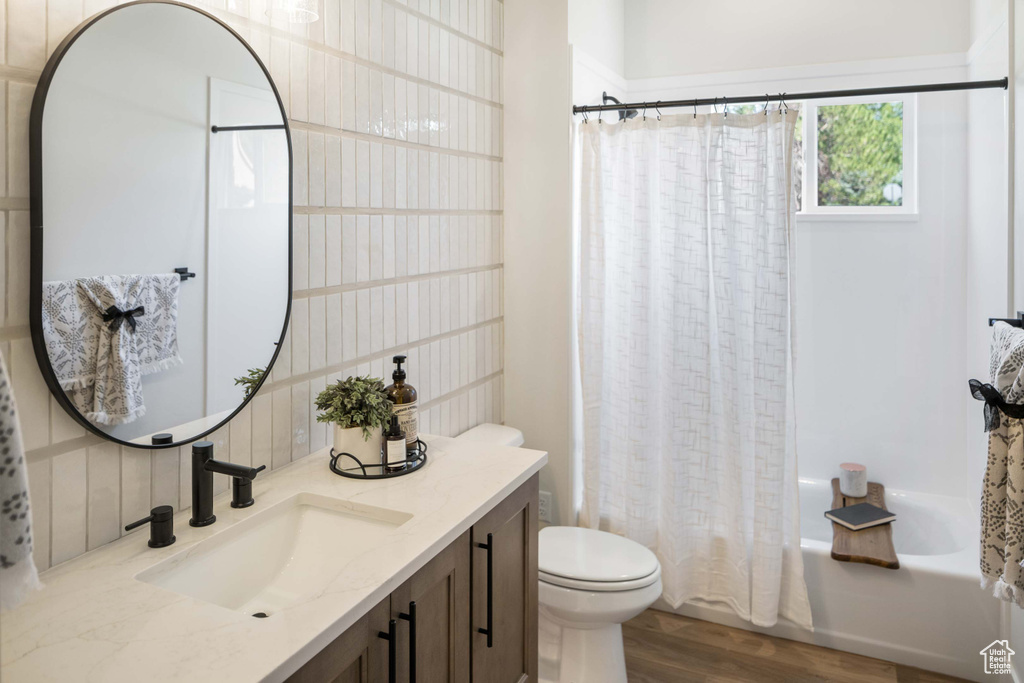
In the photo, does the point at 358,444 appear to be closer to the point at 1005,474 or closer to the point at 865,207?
the point at 1005,474

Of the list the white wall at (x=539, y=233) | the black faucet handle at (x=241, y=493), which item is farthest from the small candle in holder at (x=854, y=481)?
the black faucet handle at (x=241, y=493)

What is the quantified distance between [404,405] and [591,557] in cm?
85

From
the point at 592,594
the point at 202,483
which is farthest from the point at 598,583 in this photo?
the point at 202,483

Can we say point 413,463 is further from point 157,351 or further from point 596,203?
point 596,203

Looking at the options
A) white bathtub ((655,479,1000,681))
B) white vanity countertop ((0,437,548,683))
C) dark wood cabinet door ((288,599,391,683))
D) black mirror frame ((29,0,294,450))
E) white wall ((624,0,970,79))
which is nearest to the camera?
white vanity countertop ((0,437,548,683))

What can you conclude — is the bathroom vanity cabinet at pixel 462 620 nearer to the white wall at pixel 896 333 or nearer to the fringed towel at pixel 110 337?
the fringed towel at pixel 110 337

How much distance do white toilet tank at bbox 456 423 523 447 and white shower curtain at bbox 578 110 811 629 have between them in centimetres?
30

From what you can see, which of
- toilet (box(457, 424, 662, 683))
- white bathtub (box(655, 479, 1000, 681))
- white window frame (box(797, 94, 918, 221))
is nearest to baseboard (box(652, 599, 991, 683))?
white bathtub (box(655, 479, 1000, 681))

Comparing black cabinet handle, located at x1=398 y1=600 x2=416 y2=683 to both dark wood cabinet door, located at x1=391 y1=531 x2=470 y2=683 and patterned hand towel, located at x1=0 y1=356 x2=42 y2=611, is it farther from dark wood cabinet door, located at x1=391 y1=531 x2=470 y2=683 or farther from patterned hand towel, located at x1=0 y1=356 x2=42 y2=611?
patterned hand towel, located at x1=0 y1=356 x2=42 y2=611

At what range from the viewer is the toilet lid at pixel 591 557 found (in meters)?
1.99

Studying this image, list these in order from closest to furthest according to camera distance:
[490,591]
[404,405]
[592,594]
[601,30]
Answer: [490,591]
[404,405]
[592,594]
[601,30]

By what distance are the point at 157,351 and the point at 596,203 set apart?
64.0 inches

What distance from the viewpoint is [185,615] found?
37.7 inches

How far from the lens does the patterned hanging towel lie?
145 centimetres
